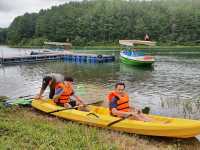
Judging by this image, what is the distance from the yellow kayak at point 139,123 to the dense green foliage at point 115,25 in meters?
95.0

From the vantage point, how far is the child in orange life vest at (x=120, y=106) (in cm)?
1248

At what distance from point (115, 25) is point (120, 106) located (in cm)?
11572

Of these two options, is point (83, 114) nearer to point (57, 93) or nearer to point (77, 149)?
point (57, 93)

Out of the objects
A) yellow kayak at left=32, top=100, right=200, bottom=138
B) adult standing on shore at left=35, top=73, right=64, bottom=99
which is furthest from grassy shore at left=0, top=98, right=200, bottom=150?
adult standing on shore at left=35, top=73, right=64, bottom=99

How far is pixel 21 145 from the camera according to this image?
8977 millimetres

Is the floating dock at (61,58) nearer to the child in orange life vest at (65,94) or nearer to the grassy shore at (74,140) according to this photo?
the child in orange life vest at (65,94)

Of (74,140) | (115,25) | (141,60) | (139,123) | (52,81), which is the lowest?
(141,60)

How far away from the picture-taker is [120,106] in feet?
42.0

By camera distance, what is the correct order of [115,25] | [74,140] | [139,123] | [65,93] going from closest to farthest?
[74,140] < [139,123] < [65,93] < [115,25]

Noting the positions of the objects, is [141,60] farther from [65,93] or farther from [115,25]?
[115,25]

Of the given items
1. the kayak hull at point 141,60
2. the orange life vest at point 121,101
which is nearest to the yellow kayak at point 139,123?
the orange life vest at point 121,101

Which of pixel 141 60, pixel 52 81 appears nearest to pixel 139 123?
pixel 52 81

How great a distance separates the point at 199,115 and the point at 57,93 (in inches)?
266

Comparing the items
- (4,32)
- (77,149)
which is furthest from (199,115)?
(4,32)
